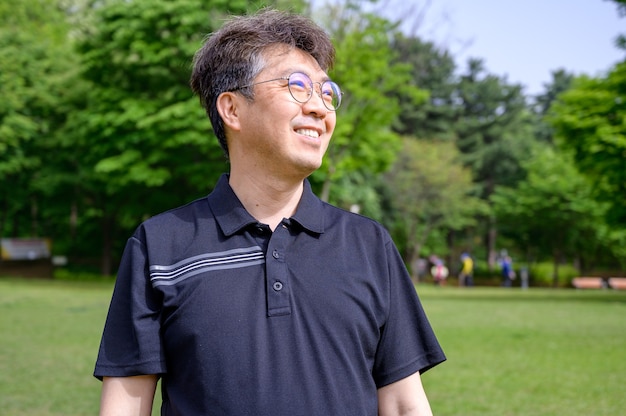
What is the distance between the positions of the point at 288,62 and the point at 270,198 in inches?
15.1

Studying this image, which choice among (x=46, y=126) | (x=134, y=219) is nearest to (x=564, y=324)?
(x=134, y=219)

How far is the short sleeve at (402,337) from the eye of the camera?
2.34m

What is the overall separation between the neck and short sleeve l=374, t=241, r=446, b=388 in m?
0.30

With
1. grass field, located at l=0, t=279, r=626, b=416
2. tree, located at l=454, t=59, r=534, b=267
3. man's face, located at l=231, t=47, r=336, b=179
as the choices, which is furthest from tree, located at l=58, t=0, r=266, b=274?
tree, located at l=454, t=59, r=534, b=267

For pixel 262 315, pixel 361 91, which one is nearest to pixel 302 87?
pixel 262 315

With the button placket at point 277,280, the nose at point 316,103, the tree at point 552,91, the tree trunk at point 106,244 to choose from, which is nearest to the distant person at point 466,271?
the tree trunk at point 106,244

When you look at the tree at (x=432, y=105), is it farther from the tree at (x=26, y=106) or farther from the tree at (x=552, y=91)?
the tree at (x=26, y=106)

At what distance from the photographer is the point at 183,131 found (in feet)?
95.0

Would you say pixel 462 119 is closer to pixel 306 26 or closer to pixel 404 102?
pixel 404 102

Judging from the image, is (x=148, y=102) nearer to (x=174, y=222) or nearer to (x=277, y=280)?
(x=174, y=222)

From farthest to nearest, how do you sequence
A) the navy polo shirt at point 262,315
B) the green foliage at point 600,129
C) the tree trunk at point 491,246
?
1. the tree trunk at point 491,246
2. the green foliage at point 600,129
3. the navy polo shirt at point 262,315

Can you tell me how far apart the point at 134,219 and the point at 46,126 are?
538 centimetres

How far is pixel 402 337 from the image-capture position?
92.4 inches

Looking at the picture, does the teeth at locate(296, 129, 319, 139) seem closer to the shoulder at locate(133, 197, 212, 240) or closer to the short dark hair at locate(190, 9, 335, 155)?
the short dark hair at locate(190, 9, 335, 155)
